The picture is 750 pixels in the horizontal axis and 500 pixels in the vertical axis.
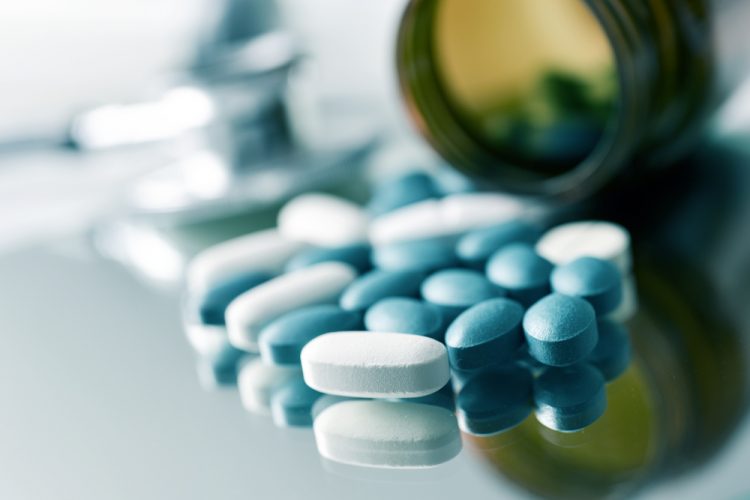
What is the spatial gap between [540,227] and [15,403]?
1.72ft

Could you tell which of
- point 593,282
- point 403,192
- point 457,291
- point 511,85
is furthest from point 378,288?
point 511,85

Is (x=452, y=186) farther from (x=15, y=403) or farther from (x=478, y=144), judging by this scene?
(x=15, y=403)

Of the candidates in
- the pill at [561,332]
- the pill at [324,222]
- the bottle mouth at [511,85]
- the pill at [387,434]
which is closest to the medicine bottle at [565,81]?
the bottle mouth at [511,85]

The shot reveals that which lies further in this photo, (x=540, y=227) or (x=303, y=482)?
(x=540, y=227)

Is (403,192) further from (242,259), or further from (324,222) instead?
(242,259)

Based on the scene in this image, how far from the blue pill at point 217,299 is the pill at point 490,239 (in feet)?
0.64

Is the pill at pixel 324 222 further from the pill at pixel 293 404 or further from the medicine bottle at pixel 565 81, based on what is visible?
the pill at pixel 293 404

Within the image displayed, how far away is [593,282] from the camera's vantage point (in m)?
0.72

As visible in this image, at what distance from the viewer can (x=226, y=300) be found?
2.69ft

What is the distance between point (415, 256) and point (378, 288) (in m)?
0.07

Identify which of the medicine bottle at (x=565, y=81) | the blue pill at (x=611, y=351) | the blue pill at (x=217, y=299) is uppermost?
the medicine bottle at (x=565, y=81)

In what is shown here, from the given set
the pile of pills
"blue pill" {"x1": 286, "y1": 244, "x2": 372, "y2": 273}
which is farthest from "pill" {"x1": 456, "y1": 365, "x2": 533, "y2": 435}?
"blue pill" {"x1": 286, "y1": 244, "x2": 372, "y2": 273}

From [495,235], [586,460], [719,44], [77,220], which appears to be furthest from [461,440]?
[77,220]

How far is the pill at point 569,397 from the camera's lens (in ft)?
2.04
